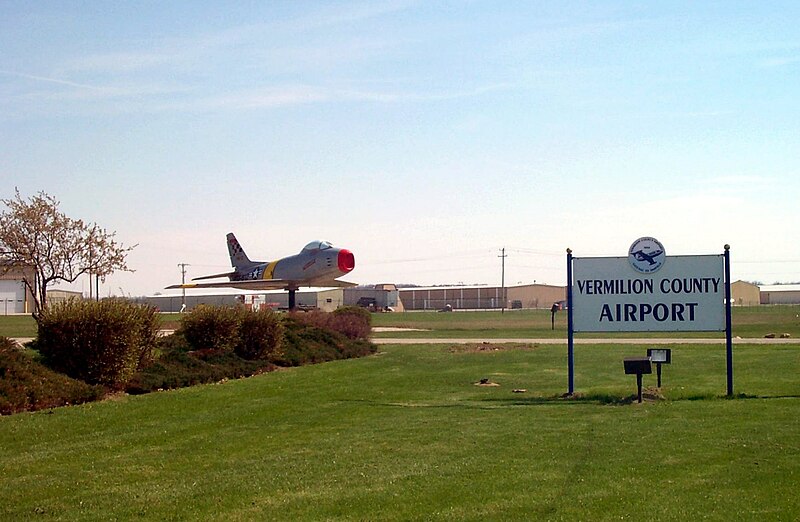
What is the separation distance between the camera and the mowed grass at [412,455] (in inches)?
325

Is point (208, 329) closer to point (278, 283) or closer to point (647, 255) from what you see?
point (647, 255)

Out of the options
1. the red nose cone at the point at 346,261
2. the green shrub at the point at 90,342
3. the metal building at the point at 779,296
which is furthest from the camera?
the metal building at the point at 779,296

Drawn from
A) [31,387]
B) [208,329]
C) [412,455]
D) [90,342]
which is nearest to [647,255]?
[412,455]

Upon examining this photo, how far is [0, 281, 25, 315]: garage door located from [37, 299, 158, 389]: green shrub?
231 feet

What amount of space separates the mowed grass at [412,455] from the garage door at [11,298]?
72.0m

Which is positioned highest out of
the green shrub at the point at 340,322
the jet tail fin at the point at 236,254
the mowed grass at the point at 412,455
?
the jet tail fin at the point at 236,254

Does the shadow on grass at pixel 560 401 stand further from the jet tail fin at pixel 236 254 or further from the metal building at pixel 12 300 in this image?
the metal building at pixel 12 300

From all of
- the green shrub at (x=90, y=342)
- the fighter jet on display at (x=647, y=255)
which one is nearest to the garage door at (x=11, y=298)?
the green shrub at (x=90, y=342)

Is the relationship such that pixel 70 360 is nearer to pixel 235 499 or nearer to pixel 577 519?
pixel 235 499

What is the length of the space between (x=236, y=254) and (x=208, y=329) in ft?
106

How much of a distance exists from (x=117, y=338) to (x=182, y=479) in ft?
32.2

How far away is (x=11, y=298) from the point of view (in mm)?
84625

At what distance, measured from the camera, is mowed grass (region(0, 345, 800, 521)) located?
8250 millimetres

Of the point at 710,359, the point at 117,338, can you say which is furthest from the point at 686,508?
the point at 710,359
